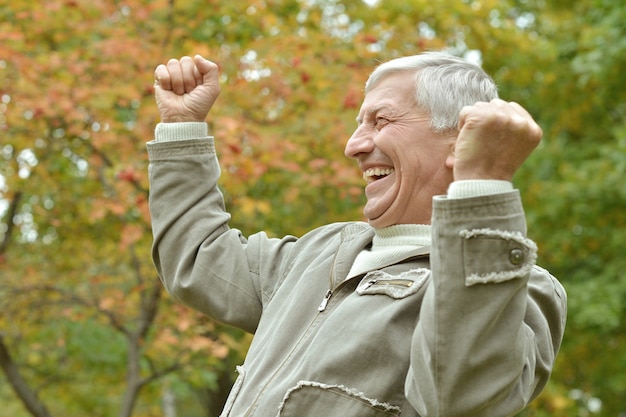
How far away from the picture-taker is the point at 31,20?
6.95m

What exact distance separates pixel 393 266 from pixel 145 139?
14.6 feet

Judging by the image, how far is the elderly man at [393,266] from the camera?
1.51 meters

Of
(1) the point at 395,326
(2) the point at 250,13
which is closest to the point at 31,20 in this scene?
(2) the point at 250,13

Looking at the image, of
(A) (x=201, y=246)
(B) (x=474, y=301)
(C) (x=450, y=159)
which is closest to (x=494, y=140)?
(B) (x=474, y=301)

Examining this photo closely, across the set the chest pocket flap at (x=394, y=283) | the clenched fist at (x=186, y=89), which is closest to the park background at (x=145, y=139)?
the clenched fist at (x=186, y=89)

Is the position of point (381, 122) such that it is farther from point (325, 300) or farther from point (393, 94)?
point (325, 300)

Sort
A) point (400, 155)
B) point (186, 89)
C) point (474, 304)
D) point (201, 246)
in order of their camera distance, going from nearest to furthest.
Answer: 1. point (474, 304)
2. point (400, 155)
3. point (201, 246)
4. point (186, 89)

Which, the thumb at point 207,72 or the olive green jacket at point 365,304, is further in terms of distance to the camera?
the thumb at point 207,72

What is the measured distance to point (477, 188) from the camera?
1.52m

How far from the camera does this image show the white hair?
1.99 m

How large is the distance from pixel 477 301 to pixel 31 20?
6.14 m

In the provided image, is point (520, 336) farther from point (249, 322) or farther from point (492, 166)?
point (249, 322)

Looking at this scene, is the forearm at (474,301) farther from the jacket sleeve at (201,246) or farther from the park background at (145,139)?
the park background at (145,139)

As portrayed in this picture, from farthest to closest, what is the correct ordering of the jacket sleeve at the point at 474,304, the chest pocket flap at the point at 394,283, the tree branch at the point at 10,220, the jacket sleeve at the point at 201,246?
1. the tree branch at the point at 10,220
2. the jacket sleeve at the point at 201,246
3. the chest pocket flap at the point at 394,283
4. the jacket sleeve at the point at 474,304
